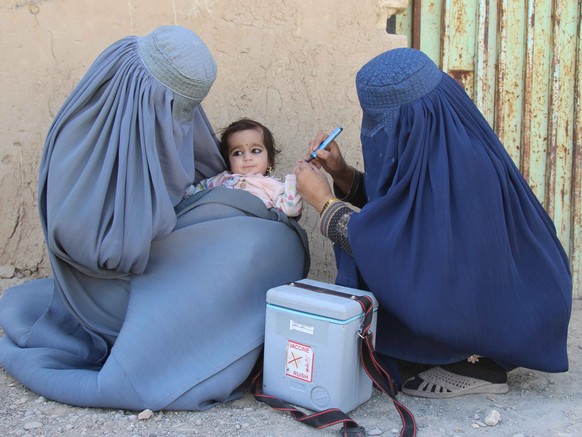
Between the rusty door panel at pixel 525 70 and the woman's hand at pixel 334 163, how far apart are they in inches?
40.0

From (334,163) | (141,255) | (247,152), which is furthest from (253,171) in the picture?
(141,255)

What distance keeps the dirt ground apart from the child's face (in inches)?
38.1

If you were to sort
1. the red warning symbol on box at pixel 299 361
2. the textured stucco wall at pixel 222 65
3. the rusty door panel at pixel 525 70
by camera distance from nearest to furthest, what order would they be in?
1. the red warning symbol on box at pixel 299 361
2. the textured stucco wall at pixel 222 65
3. the rusty door panel at pixel 525 70

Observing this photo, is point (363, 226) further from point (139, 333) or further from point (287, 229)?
point (139, 333)

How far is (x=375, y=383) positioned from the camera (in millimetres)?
2432

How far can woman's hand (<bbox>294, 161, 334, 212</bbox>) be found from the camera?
272 centimetres

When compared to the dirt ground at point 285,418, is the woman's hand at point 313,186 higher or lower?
higher

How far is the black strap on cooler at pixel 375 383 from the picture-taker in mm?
2271

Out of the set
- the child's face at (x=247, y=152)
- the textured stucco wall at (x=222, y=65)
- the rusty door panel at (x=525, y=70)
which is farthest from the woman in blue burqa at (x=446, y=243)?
the rusty door panel at (x=525, y=70)

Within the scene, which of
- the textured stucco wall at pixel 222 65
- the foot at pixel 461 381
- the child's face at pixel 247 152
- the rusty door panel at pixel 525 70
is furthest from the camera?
the rusty door panel at pixel 525 70

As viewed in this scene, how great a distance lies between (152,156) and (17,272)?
1412 mm

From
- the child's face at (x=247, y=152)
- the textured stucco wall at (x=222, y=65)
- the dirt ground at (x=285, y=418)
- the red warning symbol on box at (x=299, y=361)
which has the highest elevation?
the textured stucco wall at (x=222, y=65)

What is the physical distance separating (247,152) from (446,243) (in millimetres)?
1072

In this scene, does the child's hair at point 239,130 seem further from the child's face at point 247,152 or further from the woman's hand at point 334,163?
the woman's hand at point 334,163
